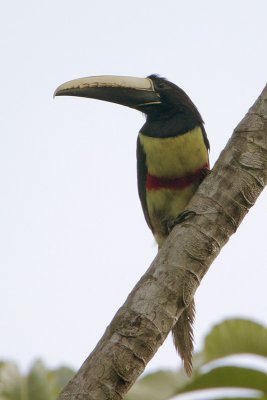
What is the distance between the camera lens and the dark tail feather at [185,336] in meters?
4.51

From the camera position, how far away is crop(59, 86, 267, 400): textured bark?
118 inches

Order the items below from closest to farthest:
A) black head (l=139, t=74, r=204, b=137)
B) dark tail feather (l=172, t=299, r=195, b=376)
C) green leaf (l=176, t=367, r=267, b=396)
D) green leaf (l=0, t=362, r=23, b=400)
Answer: green leaf (l=176, t=367, r=267, b=396), green leaf (l=0, t=362, r=23, b=400), dark tail feather (l=172, t=299, r=195, b=376), black head (l=139, t=74, r=204, b=137)

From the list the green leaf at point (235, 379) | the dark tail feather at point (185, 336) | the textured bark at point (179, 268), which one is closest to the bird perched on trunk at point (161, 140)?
the dark tail feather at point (185, 336)

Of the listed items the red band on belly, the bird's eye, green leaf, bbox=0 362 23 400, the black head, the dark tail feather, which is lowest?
green leaf, bbox=0 362 23 400

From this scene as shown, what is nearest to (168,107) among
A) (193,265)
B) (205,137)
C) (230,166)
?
(205,137)

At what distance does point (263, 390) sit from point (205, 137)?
9.58ft

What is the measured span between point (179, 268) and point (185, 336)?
4.69 ft

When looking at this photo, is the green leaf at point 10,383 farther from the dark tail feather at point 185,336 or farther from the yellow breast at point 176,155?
the yellow breast at point 176,155

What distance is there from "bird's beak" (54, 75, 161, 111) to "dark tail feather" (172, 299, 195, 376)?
1768mm

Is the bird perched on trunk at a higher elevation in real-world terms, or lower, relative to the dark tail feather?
higher

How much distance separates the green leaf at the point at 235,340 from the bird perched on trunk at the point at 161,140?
1984 mm

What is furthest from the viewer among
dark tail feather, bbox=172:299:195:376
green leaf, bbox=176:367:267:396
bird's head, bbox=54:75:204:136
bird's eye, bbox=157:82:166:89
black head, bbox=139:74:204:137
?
bird's eye, bbox=157:82:166:89

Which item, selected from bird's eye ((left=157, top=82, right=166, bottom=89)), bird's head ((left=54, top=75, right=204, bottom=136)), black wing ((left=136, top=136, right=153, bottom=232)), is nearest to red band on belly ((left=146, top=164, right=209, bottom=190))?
black wing ((left=136, top=136, right=153, bottom=232))

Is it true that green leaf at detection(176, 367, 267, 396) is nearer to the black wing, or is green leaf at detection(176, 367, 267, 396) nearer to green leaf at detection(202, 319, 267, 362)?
green leaf at detection(202, 319, 267, 362)
